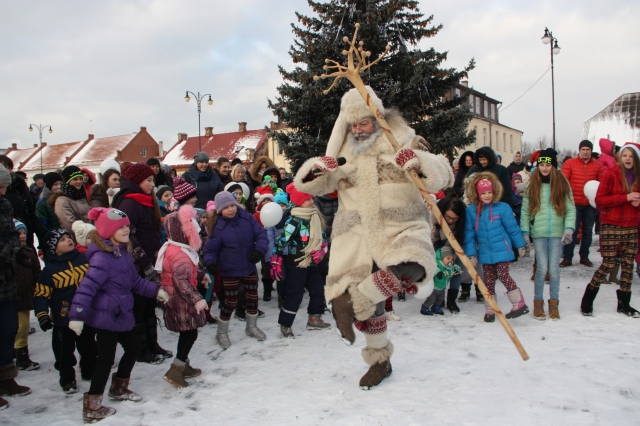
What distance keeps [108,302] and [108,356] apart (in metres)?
0.43

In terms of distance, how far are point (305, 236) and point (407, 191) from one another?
2.19 metres

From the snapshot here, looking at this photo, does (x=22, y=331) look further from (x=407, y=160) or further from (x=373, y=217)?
(x=407, y=160)

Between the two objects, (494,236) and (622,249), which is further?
(494,236)

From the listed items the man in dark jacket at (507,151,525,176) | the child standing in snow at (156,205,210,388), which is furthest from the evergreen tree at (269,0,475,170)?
the child standing in snow at (156,205,210,388)

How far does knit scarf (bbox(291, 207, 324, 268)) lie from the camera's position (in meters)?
5.53

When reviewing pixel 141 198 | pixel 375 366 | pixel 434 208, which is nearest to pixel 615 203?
pixel 434 208

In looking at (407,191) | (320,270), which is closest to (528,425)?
(407,191)

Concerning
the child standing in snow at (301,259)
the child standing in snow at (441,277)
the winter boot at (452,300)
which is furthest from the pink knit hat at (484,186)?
the child standing in snow at (301,259)

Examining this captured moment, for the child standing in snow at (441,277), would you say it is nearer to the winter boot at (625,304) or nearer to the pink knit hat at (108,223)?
the winter boot at (625,304)

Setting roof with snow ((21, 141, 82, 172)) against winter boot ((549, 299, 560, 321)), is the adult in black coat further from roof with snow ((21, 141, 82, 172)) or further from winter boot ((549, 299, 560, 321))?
roof with snow ((21, 141, 82, 172))

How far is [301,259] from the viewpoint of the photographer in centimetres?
562

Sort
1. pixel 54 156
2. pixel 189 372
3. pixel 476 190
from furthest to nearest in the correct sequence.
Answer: pixel 54 156
pixel 476 190
pixel 189 372

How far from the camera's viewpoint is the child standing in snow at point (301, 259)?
5.55 m

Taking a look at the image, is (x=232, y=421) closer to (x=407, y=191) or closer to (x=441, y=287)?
(x=407, y=191)
